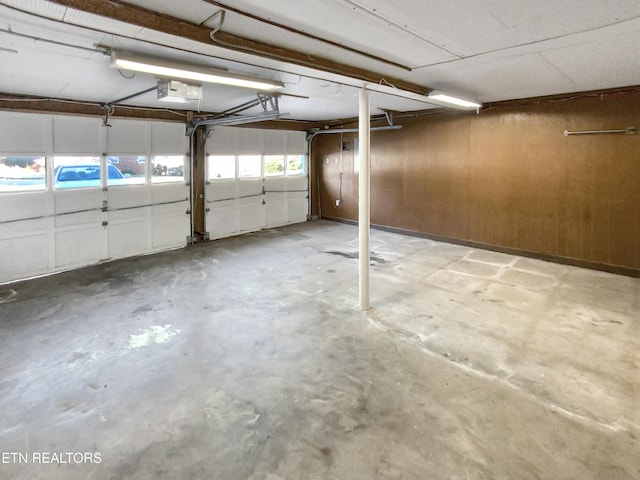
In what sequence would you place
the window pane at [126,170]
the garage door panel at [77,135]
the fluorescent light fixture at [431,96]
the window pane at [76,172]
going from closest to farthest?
the fluorescent light fixture at [431,96], the garage door panel at [77,135], the window pane at [76,172], the window pane at [126,170]

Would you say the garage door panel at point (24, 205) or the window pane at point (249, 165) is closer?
the garage door panel at point (24, 205)

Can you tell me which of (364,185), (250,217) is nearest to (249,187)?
(250,217)

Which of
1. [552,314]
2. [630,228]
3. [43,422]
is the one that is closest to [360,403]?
[43,422]

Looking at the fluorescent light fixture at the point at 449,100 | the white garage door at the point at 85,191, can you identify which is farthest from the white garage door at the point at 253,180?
the fluorescent light fixture at the point at 449,100

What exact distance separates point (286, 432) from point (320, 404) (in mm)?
330

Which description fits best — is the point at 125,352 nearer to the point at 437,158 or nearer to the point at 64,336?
the point at 64,336

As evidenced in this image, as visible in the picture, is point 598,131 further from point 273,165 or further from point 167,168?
point 167,168

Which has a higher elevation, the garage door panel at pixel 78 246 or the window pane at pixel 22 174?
the window pane at pixel 22 174

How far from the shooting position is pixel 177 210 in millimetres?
6934

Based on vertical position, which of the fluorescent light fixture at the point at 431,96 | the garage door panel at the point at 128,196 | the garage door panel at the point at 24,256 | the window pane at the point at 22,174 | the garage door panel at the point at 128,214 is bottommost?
the garage door panel at the point at 24,256

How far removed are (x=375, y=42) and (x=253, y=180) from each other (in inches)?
223

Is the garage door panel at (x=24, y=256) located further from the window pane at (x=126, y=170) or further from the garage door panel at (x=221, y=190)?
the garage door panel at (x=221, y=190)

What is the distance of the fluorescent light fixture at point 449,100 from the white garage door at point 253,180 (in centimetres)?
411

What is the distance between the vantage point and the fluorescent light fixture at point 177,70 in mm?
2877
